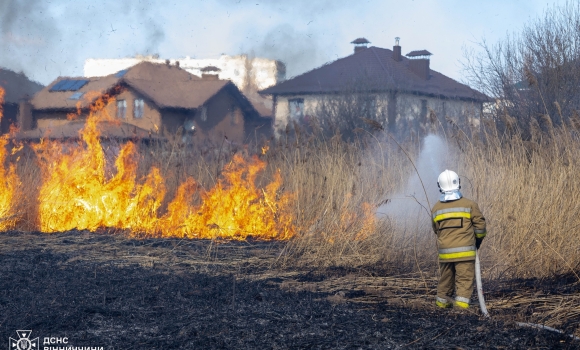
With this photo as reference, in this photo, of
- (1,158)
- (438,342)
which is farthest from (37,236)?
(438,342)

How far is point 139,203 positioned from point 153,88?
21.5 meters

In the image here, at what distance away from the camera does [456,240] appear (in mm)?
5887

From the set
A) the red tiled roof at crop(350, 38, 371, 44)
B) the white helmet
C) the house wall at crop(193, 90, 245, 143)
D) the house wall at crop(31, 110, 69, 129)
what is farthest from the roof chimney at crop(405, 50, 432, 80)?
the white helmet

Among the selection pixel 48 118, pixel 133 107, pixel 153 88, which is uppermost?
pixel 153 88

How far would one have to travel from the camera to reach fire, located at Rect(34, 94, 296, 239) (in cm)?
1063

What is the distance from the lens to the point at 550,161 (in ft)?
25.9

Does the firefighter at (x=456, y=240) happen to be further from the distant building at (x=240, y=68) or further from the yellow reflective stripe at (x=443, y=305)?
the distant building at (x=240, y=68)

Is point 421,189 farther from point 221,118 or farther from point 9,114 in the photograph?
Answer: point 221,118

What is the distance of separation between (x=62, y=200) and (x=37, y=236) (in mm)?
1078

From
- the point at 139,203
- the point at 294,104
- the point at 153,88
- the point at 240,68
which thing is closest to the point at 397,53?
the point at 294,104

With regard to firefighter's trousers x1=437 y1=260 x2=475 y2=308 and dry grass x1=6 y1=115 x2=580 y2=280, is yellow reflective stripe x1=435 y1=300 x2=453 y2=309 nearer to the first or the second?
firefighter's trousers x1=437 y1=260 x2=475 y2=308

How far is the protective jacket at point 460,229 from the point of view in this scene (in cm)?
584

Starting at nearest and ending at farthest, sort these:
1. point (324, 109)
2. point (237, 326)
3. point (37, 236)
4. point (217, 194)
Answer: point (237, 326) → point (37, 236) → point (217, 194) → point (324, 109)

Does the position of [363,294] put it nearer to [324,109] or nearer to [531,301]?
[531,301]
